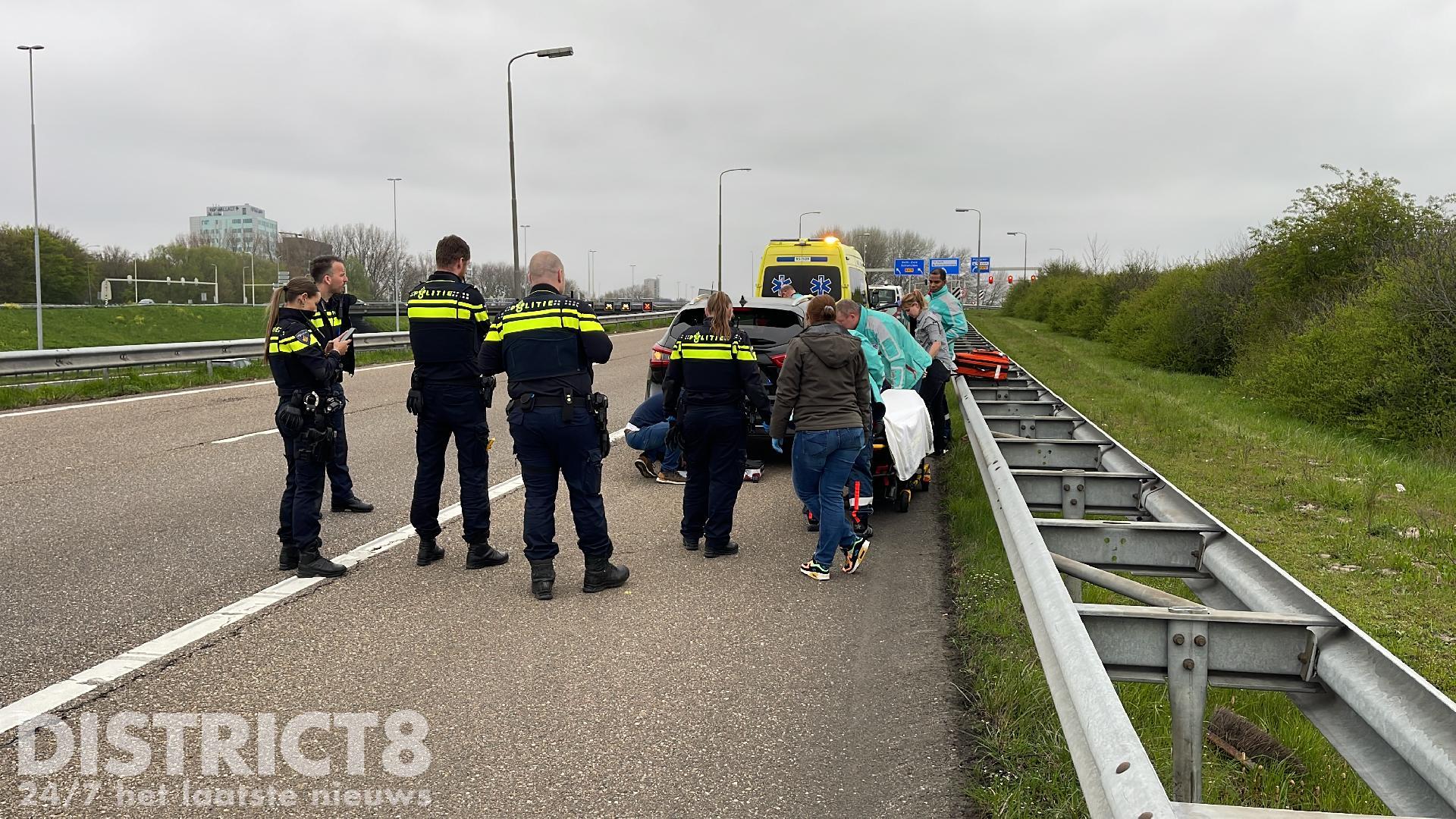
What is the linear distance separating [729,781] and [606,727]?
0.63 meters

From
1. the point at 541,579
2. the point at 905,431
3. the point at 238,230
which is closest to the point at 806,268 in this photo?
the point at 905,431

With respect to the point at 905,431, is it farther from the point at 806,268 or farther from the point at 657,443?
the point at 806,268

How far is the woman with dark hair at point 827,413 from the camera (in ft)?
20.1

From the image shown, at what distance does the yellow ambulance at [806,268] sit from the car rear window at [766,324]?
12259mm

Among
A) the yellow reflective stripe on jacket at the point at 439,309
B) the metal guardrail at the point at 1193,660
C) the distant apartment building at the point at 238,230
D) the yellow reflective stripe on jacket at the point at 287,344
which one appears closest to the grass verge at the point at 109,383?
the yellow reflective stripe on jacket at the point at 287,344

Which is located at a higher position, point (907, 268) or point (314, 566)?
point (907, 268)

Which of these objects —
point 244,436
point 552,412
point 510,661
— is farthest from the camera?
point 244,436

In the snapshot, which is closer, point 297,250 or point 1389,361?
point 1389,361

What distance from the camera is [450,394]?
618 centimetres

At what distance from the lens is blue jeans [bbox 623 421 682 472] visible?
9.12m

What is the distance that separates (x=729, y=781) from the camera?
3.49m

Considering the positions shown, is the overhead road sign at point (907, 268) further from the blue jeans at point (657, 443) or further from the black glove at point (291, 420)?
the black glove at point (291, 420)

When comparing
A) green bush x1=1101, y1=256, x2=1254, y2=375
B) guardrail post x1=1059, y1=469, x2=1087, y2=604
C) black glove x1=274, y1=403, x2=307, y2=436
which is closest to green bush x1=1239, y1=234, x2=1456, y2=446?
green bush x1=1101, y1=256, x2=1254, y2=375

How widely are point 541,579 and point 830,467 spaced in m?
1.86
